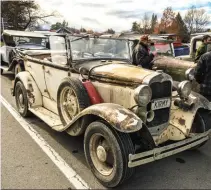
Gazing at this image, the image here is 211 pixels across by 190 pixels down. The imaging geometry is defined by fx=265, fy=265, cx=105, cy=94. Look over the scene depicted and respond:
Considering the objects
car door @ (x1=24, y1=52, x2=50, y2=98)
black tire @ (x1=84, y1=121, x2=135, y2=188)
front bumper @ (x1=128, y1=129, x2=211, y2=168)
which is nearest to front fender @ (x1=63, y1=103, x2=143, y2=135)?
black tire @ (x1=84, y1=121, x2=135, y2=188)

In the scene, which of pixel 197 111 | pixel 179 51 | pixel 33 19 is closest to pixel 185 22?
pixel 33 19

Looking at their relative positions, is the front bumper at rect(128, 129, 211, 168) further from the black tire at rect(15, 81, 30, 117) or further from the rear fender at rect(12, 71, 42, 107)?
the black tire at rect(15, 81, 30, 117)

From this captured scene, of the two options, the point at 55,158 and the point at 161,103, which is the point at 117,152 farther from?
the point at 55,158

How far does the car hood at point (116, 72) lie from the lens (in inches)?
147

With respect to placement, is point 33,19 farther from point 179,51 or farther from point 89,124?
point 89,124

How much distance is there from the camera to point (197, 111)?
13.7 ft

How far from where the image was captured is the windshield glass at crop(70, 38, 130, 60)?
4.62 meters

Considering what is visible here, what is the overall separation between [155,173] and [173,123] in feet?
2.59

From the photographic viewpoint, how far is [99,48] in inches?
190

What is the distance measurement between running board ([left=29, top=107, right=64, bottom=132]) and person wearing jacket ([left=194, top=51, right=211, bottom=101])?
2915 mm

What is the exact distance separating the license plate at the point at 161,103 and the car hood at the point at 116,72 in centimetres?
40

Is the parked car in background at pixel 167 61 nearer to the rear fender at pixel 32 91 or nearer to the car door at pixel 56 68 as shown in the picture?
the car door at pixel 56 68

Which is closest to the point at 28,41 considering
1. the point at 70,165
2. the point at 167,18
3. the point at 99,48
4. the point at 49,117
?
the point at 49,117

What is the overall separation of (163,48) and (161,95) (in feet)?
18.9
